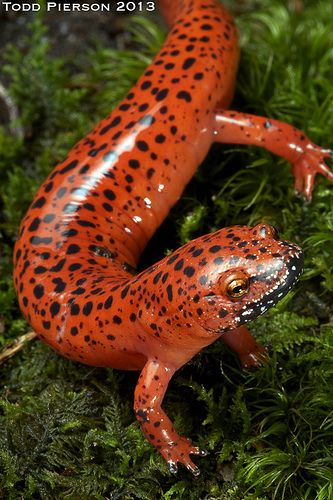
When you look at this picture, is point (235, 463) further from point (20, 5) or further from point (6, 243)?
point (20, 5)

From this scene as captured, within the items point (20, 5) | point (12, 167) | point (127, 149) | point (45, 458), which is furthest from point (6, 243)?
point (20, 5)

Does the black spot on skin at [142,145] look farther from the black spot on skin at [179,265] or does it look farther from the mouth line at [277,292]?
the mouth line at [277,292]

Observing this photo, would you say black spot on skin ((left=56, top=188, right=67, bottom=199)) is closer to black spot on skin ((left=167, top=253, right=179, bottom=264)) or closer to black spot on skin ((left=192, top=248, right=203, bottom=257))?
black spot on skin ((left=167, top=253, right=179, bottom=264))

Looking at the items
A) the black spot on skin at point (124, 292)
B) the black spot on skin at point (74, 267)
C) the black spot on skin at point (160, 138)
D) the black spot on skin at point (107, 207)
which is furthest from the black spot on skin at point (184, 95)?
the black spot on skin at point (124, 292)

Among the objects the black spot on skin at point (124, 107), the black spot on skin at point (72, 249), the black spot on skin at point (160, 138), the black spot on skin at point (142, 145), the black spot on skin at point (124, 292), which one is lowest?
the black spot on skin at point (72, 249)

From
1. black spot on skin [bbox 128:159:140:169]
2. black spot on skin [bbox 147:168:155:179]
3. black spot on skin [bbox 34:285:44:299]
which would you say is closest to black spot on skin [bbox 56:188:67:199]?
black spot on skin [bbox 128:159:140:169]

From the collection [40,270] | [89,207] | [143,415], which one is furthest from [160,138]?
[143,415]

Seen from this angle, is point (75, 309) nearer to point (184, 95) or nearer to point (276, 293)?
point (276, 293)
